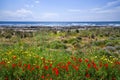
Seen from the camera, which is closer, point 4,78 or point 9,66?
point 4,78

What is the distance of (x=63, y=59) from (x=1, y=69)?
271cm

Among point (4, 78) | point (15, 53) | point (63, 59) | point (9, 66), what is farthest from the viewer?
point (15, 53)

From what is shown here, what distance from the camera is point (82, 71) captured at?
6680mm

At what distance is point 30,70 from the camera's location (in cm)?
663

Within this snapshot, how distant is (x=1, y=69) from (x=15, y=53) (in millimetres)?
2412

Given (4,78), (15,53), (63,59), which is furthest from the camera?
(15,53)

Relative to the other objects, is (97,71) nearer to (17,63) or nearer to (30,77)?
(30,77)

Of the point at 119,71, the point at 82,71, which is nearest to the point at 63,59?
the point at 82,71

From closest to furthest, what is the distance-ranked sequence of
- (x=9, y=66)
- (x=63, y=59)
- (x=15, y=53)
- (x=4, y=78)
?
(x=4, y=78) → (x=9, y=66) → (x=63, y=59) → (x=15, y=53)

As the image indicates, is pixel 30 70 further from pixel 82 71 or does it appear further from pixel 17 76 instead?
pixel 82 71

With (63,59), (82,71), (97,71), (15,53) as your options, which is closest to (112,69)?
(97,71)

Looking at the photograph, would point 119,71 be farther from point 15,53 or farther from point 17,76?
point 15,53

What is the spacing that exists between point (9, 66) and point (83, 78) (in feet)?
8.22

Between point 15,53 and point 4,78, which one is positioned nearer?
point 4,78
